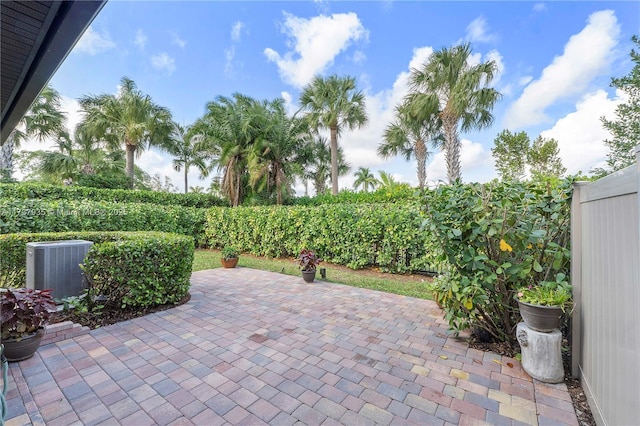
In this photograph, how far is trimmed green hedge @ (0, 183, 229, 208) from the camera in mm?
7340

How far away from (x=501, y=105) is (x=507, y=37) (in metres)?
5.47

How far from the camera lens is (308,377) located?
2.20 m

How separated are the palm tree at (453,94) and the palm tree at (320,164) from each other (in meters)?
6.21

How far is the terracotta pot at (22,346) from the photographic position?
227cm

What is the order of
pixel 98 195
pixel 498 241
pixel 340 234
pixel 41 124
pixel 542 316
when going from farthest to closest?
pixel 41 124
pixel 98 195
pixel 340 234
pixel 498 241
pixel 542 316

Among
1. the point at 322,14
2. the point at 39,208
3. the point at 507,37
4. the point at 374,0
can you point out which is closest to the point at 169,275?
the point at 39,208

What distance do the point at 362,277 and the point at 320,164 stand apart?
15.8 meters

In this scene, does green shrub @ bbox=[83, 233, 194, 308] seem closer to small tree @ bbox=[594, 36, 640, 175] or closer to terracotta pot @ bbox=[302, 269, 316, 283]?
terracotta pot @ bbox=[302, 269, 316, 283]

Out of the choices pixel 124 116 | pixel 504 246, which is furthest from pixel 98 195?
pixel 504 246

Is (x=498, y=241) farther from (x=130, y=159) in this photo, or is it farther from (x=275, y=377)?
(x=130, y=159)

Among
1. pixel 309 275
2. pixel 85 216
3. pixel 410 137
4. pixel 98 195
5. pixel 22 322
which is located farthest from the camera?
pixel 410 137

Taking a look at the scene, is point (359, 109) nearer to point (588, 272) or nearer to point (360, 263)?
point (360, 263)

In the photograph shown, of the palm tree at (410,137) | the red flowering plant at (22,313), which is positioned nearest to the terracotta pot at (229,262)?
the red flowering plant at (22,313)

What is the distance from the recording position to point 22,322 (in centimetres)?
233
